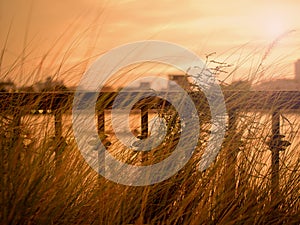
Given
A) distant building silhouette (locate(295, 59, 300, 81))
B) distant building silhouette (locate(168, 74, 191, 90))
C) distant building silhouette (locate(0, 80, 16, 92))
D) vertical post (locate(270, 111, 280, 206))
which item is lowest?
vertical post (locate(270, 111, 280, 206))

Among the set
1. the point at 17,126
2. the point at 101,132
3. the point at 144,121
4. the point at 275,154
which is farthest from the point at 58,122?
the point at 275,154

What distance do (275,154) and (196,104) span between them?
1.88 ft

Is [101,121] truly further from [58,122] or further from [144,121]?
[58,122]

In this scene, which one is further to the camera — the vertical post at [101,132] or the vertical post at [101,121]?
the vertical post at [101,121]

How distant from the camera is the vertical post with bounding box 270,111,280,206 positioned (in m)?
3.37

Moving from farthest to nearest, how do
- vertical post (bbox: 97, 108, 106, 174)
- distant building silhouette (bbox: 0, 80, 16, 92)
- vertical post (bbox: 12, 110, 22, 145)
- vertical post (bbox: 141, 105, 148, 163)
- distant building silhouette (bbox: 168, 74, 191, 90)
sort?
vertical post (bbox: 141, 105, 148, 163) → distant building silhouette (bbox: 168, 74, 191, 90) → distant building silhouette (bbox: 0, 80, 16, 92) → vertical post (bbox: 97, 108, 106, 174) → vertical post (bbox: 12, 110, 22, 145)

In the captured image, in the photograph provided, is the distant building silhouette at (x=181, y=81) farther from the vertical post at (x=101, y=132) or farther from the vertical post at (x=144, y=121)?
the vertical post at (x=101, y=132)

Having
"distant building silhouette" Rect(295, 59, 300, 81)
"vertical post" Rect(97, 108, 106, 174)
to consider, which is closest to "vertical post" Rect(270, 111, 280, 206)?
"distant building silhouette" Rect(295, 59, 300, 81)

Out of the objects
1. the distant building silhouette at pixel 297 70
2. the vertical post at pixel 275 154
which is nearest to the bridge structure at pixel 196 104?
the vertical post at pixel 275 154

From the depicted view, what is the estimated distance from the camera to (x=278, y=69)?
402 cm

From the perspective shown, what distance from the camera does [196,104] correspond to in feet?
12.3

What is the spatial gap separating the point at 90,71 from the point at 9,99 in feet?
1.59

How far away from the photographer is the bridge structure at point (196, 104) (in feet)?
11.3

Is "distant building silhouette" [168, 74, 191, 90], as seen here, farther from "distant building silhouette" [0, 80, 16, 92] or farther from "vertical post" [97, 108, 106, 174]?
"distant building silhouette" [0, 80, 16, 92]
